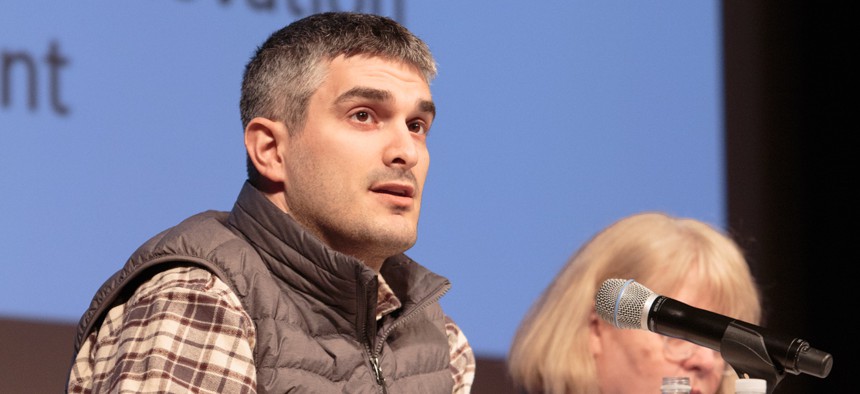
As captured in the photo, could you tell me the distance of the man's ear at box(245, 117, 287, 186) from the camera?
2211 millimetres

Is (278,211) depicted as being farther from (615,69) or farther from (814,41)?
(814,41)

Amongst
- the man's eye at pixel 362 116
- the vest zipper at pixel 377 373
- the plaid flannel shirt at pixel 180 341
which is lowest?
the vest zipper at pixel 377 373

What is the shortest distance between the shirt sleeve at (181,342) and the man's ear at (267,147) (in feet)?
1.01

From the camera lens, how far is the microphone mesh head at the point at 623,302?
1.86 m

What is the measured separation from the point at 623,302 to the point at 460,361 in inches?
26.7

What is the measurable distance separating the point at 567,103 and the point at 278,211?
201 cm

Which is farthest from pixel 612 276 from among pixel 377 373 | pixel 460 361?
pixel 377 373

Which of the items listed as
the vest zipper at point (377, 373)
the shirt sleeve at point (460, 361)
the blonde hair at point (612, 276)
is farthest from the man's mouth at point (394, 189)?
the blonde hair at point (612, 276)

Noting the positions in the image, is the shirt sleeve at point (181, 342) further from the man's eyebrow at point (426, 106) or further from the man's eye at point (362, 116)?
the man's eyebrow at point (426, 106)

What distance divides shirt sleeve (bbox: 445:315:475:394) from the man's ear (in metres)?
0.53

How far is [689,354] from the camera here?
9.28ft

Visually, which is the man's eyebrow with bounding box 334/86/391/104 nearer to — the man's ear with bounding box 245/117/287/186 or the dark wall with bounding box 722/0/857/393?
the man's ear with bounding box 245/117/287/186

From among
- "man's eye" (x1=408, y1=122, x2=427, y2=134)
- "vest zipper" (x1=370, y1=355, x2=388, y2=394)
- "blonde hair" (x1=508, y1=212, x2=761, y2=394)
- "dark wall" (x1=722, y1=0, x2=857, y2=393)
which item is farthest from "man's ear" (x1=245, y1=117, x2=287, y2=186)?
"dark wall" (x1=722, y1=0, x2=857, y2=393)

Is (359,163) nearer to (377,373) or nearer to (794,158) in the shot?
(377,373)
